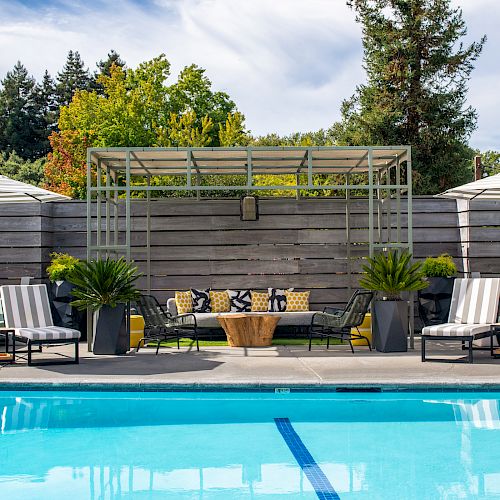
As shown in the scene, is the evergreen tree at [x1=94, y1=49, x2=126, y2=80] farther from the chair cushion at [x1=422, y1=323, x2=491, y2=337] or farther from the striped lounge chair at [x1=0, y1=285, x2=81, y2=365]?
the chair cushion at [x1=422, y1=323, x2=491, y2=337]

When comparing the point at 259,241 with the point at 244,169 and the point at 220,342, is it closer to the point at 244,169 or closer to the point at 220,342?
the point at 244,169

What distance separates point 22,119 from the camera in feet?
155

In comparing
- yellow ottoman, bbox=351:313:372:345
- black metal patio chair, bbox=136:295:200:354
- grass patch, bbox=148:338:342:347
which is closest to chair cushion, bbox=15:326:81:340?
black metal patio chair, bbox=136:295:200:354

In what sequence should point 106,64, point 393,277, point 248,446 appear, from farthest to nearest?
point 106,64 < point 393,277 < point 248,446

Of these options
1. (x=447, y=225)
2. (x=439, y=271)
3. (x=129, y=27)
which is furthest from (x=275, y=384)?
(x=129, y=27)

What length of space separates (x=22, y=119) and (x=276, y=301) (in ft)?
123

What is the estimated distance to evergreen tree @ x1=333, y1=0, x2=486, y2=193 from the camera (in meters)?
25.8

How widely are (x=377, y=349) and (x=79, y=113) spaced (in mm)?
28039

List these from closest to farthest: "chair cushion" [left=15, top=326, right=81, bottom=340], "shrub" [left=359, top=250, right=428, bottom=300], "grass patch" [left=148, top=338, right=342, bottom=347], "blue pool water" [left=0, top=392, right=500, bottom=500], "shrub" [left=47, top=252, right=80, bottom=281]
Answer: "blue pool water" [left=0, top=392, right=500, bottom=500] < "chair cushion" [left=15, top=326, right=81, bottom=340] < "shrub" [left=359, top=250, right=428, bottom=300] < "grass patch" [left=148, top=338, right=342, bottom=347] < "shrub" [left=47, top=252, right=80, bottom=281]

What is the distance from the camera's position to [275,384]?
791 centimetres

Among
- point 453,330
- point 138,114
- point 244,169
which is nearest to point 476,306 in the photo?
point 453,330

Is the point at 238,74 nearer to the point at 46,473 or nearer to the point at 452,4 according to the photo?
the point at 452,4

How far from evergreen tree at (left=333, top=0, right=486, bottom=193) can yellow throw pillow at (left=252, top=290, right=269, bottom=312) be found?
1338 cm

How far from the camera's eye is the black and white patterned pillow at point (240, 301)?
43.2ft
